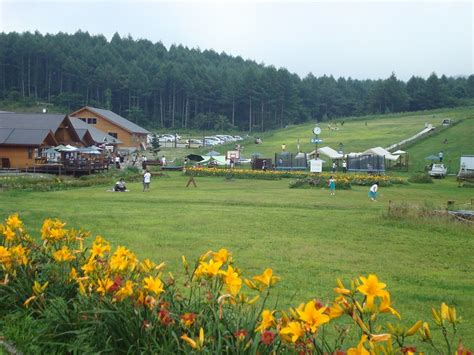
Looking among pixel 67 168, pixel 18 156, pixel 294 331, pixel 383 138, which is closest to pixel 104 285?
pixel 294 331

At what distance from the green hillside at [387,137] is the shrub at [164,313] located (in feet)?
144

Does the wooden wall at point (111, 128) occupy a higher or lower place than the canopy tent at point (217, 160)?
higher

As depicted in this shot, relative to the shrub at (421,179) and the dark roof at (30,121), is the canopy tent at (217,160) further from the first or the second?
the shrub at (421,179)

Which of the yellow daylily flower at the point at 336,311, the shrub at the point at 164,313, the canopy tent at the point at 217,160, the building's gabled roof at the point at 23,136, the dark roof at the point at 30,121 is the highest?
the dark roof at the point at 30,121

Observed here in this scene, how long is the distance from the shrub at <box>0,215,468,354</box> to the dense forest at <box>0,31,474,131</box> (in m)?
90.8

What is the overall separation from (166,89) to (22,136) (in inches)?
2642

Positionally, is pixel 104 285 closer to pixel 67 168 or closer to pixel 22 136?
pixel 67 168

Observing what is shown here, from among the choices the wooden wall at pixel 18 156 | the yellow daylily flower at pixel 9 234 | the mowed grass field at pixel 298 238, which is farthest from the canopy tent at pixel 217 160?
the yellow daylily flower at pixel 9 234

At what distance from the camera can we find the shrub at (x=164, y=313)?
3160mm

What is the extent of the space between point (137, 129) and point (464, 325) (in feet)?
211

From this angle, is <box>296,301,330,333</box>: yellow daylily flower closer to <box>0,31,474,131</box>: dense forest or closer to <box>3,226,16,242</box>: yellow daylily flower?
<box>3,226,16,242</box>: yellow daylily flower

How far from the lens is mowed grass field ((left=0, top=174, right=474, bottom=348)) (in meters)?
8.68

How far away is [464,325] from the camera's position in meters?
6.86

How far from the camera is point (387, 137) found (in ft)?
214
